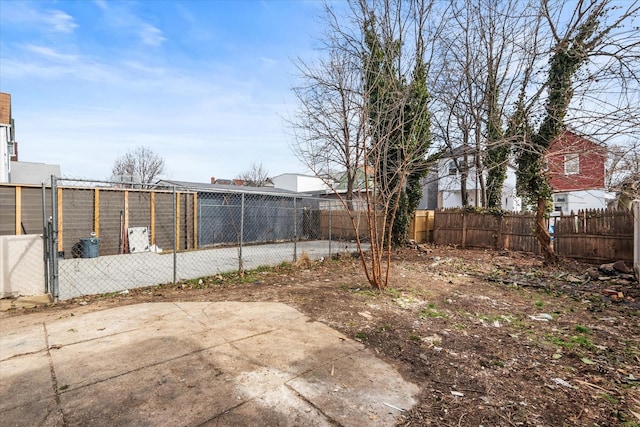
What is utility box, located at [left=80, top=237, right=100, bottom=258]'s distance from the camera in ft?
34.1

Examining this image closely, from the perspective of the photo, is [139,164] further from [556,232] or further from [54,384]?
[556,232]

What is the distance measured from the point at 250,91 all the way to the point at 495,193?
10677 millimetres

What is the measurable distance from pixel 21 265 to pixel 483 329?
6.62 meters

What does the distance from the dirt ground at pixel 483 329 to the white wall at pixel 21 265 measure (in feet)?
2.28

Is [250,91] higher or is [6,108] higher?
[6,108]

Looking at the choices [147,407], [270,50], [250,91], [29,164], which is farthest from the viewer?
[29,164]

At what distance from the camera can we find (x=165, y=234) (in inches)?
498

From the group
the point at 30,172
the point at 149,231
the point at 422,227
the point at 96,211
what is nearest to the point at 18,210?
the point at 96,211

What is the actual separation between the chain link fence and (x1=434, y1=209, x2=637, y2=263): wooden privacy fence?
3.69m

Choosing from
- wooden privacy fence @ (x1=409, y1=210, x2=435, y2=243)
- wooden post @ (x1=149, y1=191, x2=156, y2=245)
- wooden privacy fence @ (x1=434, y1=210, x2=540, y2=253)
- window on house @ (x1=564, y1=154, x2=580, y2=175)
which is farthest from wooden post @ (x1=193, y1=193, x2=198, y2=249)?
window on house @ (x1=564, y1=154, x2=580, y2=175)

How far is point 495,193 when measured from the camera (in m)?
13.2

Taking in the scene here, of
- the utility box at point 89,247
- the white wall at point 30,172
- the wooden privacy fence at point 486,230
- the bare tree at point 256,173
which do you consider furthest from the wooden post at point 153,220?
the bare tree at point 256,173

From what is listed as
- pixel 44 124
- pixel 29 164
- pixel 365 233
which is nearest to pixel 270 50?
pixel 365 233

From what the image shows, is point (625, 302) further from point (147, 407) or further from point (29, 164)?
point (29, 164)
